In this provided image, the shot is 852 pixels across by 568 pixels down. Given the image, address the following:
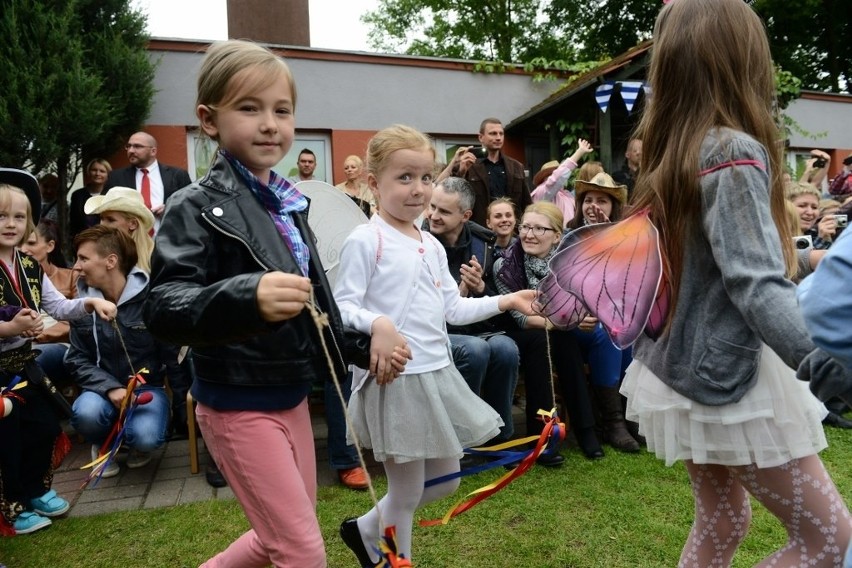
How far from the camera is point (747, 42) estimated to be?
5.81 feet

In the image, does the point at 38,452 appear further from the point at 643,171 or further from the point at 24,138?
the point at 24,138

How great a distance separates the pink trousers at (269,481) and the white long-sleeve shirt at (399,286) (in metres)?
0.66

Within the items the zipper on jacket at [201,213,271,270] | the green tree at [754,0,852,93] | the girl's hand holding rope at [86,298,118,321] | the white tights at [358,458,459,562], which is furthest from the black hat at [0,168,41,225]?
the green tree at [754,0,852,93]

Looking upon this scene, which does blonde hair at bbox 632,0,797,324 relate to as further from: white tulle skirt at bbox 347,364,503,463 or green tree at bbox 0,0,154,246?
green tree at bbox 0,0,154,246

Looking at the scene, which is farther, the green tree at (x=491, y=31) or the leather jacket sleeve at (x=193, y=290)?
the green tree at (x=491, y=31)

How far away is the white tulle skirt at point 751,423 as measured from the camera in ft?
5.51

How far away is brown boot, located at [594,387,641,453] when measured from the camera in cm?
456

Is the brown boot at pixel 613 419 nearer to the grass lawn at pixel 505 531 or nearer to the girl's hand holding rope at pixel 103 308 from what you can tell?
the grass lawn at pixel 505 531

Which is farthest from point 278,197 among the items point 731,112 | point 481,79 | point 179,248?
point 481,79

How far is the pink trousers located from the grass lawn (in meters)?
1.27

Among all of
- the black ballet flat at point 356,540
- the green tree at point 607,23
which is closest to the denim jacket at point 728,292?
the black ballet flat at point 356,540

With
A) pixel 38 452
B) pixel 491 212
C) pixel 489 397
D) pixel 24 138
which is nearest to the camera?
pixel 38 452

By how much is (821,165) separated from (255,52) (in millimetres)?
7239

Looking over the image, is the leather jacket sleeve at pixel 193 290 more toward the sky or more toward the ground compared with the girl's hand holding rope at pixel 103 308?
more toward the sky
